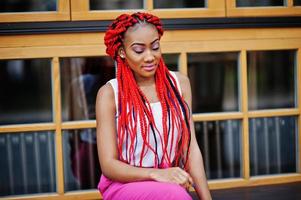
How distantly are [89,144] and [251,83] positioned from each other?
95 cm

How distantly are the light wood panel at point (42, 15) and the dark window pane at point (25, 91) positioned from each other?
206 millimetres

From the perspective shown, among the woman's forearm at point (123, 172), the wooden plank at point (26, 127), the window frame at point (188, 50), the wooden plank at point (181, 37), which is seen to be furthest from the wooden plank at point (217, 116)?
the woman's forearm at point (123, 172)

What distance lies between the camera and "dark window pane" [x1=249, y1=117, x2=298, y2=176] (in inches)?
109

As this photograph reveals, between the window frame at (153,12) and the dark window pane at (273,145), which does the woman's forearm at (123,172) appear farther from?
the dark window pane at (273,145)

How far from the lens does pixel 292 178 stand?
9.16 ft

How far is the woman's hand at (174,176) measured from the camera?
166cm

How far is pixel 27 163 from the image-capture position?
2.55 metres

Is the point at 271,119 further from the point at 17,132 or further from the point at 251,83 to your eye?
the point at 17,132

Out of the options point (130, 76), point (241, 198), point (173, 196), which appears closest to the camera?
point (173, 196)

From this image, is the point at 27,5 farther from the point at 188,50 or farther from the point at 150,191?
the point at 150,191

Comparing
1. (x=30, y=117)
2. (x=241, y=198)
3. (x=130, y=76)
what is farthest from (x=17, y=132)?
(x=241, y=198)

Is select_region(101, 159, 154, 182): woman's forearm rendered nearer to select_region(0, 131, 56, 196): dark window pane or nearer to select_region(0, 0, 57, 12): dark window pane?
select_region(0, 131, 56, 196): dark window pane

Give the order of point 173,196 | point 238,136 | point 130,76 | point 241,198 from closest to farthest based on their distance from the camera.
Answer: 1. point 173,196
2. point 130,76
3. point 241,198
4. point 238,136

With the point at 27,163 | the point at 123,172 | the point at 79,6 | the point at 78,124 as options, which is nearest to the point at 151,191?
the point at 123,172
